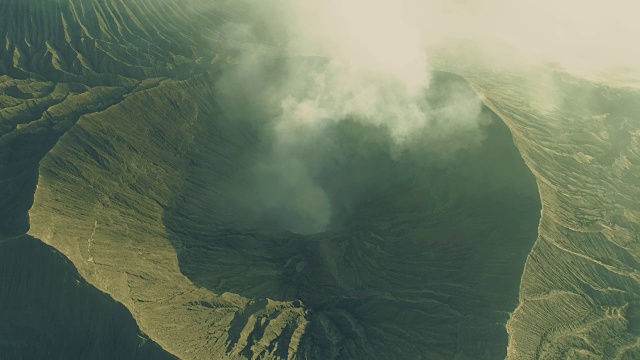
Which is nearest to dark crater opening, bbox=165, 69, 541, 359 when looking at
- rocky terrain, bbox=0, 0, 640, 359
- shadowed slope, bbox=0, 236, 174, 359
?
Answer: rocky terrain, bbox=0, 0, 640, 359

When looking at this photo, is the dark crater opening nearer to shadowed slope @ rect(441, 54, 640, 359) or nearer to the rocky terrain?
the rocky terrain

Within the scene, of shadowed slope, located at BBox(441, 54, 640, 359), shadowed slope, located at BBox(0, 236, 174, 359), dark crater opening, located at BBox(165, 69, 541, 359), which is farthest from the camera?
dark crater opening, located at BBox(165, 69, 541, 359)

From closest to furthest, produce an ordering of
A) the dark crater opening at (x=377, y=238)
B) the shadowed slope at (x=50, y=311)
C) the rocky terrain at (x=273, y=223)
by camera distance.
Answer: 1. the shadowed slope at (x=50, y=311)
2. the rocky terrain at (x=273, y=223)
3. the dark crater opening at (x=377, y=238)

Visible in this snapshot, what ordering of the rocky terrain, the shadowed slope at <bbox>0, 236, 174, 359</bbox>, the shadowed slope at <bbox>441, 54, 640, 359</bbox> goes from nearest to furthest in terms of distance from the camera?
the shadowed slope at <bbox>0, 236, 174, 359</bbox> → the shadowed slope at <bbox>441, 54, 640, 359</bbox> → the rocky terrain

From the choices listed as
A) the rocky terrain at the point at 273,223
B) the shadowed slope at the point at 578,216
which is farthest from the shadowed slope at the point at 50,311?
the shadowed slope at the point at 578,216

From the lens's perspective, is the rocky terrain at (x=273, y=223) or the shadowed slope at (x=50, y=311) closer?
the shadowed slope at (x=50, y=311)

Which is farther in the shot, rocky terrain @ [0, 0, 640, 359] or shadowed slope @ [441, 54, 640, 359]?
rocky terrain @ [0, 0, 640, 359]

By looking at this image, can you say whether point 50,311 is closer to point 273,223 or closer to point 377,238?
point 273,223

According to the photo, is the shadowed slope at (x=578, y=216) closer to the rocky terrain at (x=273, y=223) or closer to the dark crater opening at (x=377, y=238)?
the rocky terrain at (x=273, y=223)

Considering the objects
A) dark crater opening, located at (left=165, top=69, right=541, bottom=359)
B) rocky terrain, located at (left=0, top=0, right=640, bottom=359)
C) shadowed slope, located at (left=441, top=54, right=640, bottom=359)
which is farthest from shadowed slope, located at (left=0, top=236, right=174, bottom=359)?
shadowed slope, located at (left=441, top=54, right=640, bottom=359)

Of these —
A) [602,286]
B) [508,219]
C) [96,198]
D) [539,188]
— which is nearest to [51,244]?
[96,198]

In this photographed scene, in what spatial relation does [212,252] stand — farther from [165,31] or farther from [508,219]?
[165,31]

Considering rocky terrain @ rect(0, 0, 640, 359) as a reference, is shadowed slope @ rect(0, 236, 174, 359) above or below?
below
